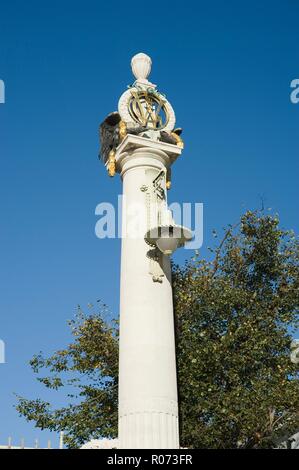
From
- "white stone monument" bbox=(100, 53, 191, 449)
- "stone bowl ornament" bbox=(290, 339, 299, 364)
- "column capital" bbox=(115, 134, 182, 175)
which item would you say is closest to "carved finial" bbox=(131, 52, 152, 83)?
"white stone monument" bbox=(100, 53, 191, 449)

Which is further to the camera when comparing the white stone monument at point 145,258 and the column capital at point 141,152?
the column capital at point 141,152

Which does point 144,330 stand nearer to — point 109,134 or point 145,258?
point 145,258

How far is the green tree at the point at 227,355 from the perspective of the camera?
20.5 m

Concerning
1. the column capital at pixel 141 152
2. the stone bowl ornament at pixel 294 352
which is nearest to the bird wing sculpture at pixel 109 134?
the column capital at pixel 141 152

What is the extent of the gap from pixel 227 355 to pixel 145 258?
5.78 metres

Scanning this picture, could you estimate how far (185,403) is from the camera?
20875mm

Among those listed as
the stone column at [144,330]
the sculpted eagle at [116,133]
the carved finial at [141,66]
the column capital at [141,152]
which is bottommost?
the stone column at [144,330]

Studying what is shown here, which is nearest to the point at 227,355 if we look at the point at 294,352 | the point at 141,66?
the point at 294,352

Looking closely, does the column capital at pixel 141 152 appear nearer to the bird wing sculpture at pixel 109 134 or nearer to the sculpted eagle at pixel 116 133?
the sculpted eagle at pixel 116 133

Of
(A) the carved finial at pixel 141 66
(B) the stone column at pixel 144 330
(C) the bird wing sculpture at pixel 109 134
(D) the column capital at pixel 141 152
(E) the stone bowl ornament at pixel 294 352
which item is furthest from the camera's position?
(E) the stone bowl ornament at pixel 294 352

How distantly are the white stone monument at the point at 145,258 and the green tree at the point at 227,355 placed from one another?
190 inches

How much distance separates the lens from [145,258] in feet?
56.8

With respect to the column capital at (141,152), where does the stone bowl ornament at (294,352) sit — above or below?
below

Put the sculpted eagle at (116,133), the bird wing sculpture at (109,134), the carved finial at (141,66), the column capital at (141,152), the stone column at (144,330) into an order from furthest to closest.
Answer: the carved finial at (141,66)
the bird wing sculpture at (109,134)
the sculpted eagle at (116,133)
the column capital at (141,152)
the stone column at (144,330)
